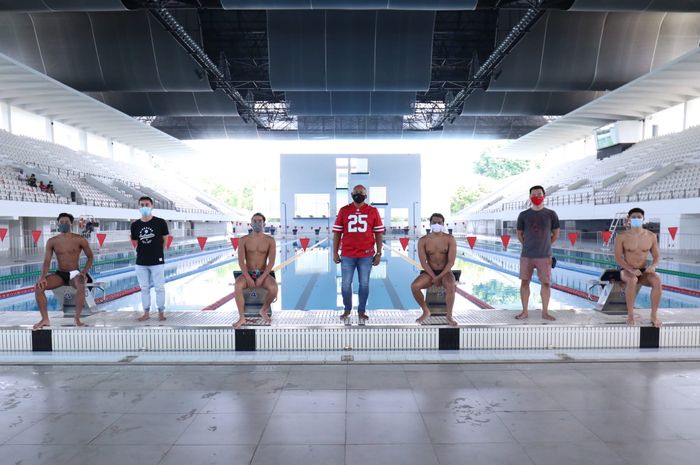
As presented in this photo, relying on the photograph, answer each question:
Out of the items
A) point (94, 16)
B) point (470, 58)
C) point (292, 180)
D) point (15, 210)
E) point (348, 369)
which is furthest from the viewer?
point (292, 180)

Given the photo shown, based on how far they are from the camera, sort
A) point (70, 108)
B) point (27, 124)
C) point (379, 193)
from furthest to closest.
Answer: point (379, 193) < point (27, 124) < point (70, 108)

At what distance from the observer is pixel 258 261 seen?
4688 mm

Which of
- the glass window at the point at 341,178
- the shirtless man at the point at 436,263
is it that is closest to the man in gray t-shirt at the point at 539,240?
the shirtless man at the point at 436,263

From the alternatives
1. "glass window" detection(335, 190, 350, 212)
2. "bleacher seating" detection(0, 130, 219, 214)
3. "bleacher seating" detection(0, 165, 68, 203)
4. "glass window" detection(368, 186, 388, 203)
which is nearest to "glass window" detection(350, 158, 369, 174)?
"glass window" detection(368, 186, 388, 203)

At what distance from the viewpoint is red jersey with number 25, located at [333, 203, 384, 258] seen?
4.50 meters

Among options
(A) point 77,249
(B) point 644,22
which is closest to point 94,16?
(A) point 77,249

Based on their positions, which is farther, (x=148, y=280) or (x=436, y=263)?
(x=148, y=280)

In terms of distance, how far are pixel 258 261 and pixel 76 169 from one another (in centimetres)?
2374

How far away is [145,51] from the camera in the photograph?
1462cm

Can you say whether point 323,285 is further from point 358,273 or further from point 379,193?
point 379,193

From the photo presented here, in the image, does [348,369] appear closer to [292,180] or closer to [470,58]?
[470,58]

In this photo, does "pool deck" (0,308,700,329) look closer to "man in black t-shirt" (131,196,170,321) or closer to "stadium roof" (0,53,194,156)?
"man in black t-shirt" (131,196,170,321)

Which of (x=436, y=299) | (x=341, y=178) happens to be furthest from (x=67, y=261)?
(x=341, y=178)

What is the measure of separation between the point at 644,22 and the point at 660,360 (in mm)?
15644
